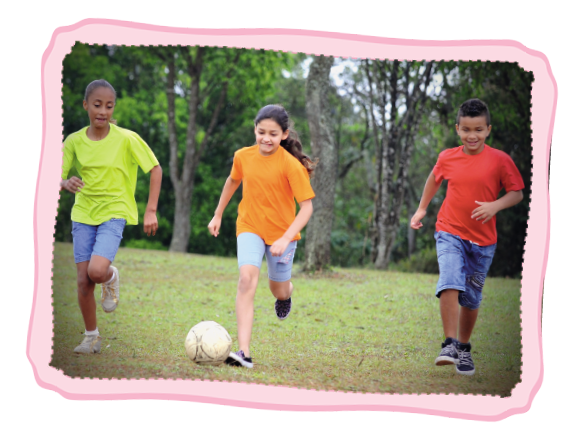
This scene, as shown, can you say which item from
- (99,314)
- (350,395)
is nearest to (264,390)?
(350,395)

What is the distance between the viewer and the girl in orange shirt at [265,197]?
4262 mm

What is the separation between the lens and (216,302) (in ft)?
24.0

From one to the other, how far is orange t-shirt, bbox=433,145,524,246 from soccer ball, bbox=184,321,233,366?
187 cm

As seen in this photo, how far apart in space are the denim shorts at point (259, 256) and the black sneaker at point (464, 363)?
1.43m

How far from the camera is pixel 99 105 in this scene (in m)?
4.29

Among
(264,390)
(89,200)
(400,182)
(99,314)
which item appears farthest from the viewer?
(400,182)

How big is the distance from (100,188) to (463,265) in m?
2.76

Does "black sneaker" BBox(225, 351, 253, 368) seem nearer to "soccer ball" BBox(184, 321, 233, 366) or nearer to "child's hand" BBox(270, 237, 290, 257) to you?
"soccer ball" BBox(184, 321, 233, 366)

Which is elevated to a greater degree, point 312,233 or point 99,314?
point 312,233

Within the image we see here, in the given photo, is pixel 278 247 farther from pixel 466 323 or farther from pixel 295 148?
pixel 466 323

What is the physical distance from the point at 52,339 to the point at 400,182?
6484 millimetres

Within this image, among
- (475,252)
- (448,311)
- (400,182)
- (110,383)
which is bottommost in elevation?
(110,383)

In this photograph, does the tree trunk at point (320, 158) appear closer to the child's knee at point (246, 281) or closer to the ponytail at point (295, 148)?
the ponytail at point (295, 148)
